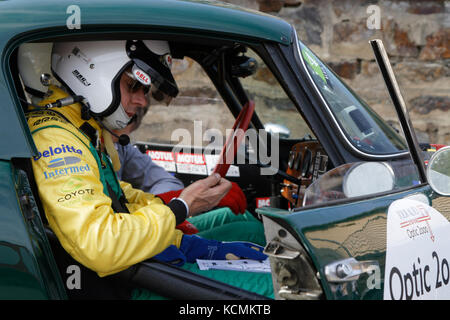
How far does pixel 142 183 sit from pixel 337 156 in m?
1.81

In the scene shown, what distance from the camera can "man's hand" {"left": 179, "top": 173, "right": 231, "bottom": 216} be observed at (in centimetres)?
193

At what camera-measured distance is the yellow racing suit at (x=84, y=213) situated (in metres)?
1.55

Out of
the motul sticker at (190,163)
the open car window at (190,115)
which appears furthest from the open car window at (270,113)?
the motul sticker at (190,163)

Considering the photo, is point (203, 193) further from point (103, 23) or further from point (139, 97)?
point (103, 23)

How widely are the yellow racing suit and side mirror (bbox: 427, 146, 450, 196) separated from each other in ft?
2.85

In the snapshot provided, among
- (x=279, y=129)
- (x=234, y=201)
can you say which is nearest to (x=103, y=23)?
(x=234, y=201)

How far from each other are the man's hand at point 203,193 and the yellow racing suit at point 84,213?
0.69ft

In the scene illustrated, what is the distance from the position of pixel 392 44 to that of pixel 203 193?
4746 mm

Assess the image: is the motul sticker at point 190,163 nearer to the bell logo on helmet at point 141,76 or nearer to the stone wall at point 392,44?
the bell logo on helmet at point 141,76

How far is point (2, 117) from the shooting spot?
58.2 inches

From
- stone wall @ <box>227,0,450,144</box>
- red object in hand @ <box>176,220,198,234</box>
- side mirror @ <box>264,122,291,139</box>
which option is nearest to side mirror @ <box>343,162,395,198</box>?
red object in hand @ <box>176,220,198,234</box>

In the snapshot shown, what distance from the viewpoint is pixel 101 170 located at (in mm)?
1832
